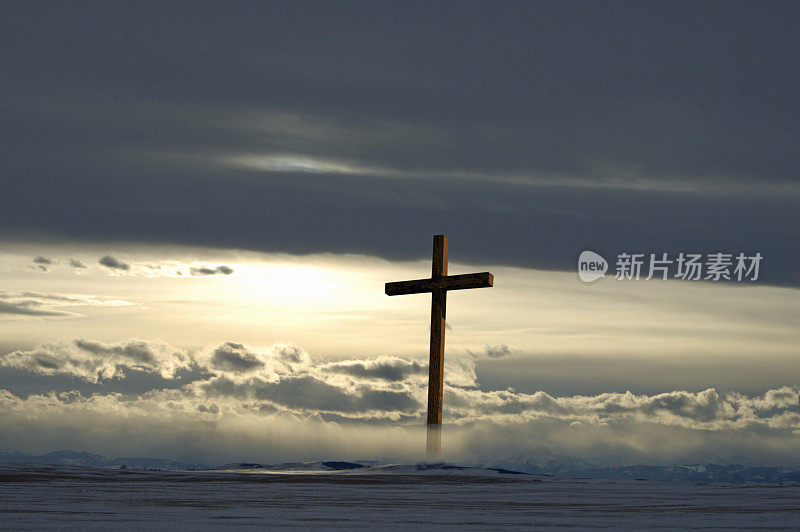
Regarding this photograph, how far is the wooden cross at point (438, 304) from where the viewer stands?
22.5 metres

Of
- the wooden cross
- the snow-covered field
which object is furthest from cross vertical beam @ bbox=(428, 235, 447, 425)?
the snow-covered field

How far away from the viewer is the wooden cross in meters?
22.5

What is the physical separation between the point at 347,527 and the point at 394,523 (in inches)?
19.5

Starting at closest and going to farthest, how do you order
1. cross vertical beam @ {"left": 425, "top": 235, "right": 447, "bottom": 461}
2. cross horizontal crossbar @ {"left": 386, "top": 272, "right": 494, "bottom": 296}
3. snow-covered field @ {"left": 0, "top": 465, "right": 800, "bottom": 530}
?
1. snow-covered field @ {"left": 0, "top": 465, "right": 800, "bottom": 530}
2. cross horizontal crossbar @ {"left": 386, "top": 272, "right": 494, "bottom": 296}
3. cross vertical beam @ {"left": 425, "top": 235, "right": 447, "bottom": 461}

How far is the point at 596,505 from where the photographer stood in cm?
1079

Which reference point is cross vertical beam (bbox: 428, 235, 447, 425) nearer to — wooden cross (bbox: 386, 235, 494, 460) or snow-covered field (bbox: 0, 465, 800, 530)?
wooden cross (bbox: 386, 235, 494, 460)

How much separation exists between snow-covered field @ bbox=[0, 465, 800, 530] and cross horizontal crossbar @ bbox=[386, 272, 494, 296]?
648 centimetres

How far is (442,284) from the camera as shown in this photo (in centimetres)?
2300

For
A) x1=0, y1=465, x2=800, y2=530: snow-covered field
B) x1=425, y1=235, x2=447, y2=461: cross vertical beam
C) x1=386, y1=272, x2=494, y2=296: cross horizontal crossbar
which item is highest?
x1=386, y1=272, x2=494, y2=296: cross horizontal crossbar

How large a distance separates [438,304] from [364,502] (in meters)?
12.4

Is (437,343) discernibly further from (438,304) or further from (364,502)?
(364,502)

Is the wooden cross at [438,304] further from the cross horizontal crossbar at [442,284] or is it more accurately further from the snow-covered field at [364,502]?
the snow-covered field at [364,502]

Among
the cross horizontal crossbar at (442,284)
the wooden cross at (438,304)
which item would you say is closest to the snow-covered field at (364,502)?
the wooden cross at (438,304)

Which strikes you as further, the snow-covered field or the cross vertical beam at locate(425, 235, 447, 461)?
the cross vertical beam at locate(425, 235, 447, 461)
